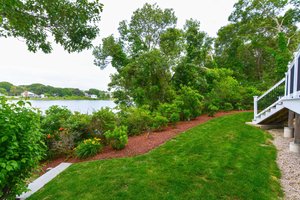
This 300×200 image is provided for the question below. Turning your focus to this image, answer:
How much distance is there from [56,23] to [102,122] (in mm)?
4131

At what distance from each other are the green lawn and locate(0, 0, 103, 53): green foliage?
8.87 ft

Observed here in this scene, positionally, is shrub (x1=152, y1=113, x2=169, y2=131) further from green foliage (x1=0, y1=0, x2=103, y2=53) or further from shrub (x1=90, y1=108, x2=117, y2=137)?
green foliage (x1=0, y1=0, x2=103, y2=53)

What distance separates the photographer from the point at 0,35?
11.4 feet

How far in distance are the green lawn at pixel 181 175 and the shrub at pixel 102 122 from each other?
1.89m

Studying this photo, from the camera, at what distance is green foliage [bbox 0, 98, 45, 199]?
2175 millimetres

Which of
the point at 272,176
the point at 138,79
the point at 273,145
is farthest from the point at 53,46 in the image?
the point at 273,145

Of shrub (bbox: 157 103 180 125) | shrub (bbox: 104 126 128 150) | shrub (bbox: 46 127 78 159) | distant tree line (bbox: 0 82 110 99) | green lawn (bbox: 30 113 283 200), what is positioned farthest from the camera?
distant tree line (bbox: 0 82 110 99)

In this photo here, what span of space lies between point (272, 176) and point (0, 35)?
6402 mm

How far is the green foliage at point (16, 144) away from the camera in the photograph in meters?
2.17

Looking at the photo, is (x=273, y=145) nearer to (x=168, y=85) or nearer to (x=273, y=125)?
(x=273, y=125)

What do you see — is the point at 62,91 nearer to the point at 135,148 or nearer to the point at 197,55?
the point at 135,148

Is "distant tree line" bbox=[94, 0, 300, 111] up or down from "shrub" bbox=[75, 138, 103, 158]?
up

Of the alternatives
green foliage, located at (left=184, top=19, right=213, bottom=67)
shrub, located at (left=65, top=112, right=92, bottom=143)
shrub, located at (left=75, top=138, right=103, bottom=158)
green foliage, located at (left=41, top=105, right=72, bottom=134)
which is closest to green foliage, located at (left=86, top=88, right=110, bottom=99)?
green foliage, located at (left=184, top=19, right=213, bottom=67)

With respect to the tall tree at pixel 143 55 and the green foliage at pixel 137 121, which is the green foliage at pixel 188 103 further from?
Answer: the green foliage at pixel 137 121
